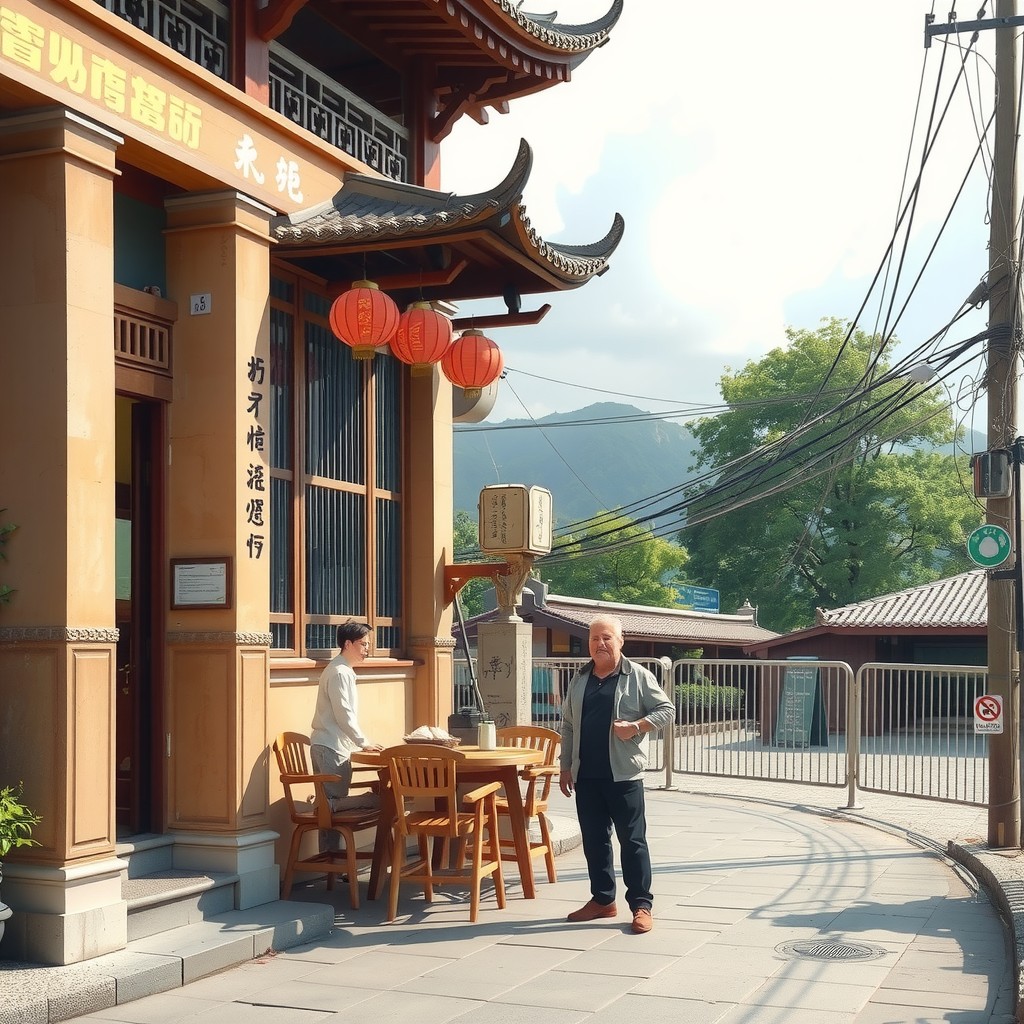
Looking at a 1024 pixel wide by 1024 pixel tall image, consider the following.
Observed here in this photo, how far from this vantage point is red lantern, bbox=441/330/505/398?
9.44 meters

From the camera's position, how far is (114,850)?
6438 mm

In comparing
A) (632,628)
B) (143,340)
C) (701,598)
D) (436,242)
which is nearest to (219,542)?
(143,340)

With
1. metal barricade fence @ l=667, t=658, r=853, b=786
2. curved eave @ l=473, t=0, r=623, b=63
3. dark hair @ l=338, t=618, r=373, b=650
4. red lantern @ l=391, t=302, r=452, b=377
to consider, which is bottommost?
metal barricade fence @ l=667, t=658, r=853, b=786

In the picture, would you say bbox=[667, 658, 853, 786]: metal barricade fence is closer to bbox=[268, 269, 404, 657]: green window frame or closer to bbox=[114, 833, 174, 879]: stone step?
bbox=[268, 269, 404, 657]: green window frame

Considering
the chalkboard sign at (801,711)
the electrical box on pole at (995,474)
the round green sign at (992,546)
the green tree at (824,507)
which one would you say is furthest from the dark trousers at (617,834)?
the green tree at (824,507)

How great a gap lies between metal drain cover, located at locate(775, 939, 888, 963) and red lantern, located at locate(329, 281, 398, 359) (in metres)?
4.56

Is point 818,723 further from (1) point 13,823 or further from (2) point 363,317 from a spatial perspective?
(1) point 13,823

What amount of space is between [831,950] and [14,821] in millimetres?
4370

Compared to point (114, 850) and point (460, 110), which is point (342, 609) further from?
point (460, 110)

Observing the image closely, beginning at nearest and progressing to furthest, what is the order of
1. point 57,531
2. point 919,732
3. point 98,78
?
point 57,531, point 98,78, point 919,732

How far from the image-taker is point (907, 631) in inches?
1129

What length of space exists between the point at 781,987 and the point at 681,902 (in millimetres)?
2199

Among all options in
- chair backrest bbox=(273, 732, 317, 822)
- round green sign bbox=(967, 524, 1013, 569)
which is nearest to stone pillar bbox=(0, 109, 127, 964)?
chair backrest bbox=(273, 732, 317, 822)

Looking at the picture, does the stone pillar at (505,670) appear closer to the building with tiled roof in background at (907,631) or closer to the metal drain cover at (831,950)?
the metal drain cover at (831,950)
